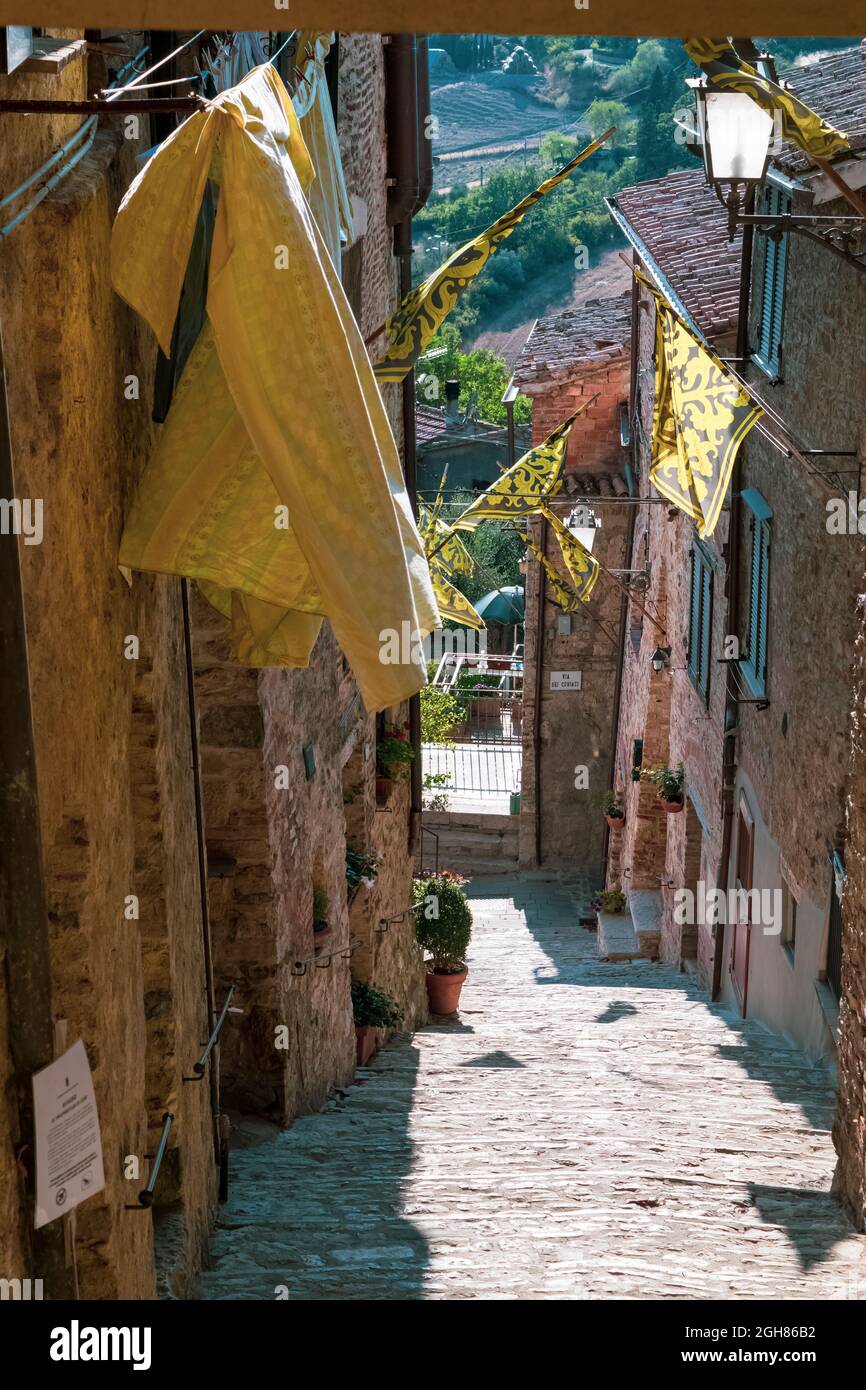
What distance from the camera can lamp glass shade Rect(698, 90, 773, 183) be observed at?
648 cm

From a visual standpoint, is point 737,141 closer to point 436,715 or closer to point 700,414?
point 700,414

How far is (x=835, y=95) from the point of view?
842 cm

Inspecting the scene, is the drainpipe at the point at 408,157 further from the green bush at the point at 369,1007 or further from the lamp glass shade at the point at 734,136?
the lamp glass shade at the point at 734,136

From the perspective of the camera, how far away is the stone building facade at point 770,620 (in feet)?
26.7

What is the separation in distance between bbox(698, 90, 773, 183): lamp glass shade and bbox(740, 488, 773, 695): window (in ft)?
13.6

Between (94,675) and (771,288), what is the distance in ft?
24.9

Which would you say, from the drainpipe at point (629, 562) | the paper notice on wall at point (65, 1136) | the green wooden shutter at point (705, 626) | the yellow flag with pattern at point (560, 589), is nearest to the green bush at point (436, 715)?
the drainpipe at point (629, 562)

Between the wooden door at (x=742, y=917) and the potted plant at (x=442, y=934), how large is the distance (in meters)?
2.34

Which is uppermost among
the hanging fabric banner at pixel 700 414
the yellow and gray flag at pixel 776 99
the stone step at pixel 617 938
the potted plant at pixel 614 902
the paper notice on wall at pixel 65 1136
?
the yellow and gray flag at pixel 776 99

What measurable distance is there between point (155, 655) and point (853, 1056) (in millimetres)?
3305

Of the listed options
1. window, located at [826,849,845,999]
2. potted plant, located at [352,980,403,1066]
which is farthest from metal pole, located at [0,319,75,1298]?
potted plant, located at [352,980,403,1066]

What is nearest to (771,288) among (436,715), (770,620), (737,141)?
(770,620)

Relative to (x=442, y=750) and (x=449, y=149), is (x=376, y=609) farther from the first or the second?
(x=449, y=149)
